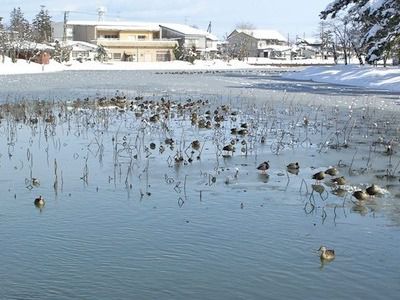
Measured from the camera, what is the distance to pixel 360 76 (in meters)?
42.4

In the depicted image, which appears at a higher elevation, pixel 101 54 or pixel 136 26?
pixel 136 26

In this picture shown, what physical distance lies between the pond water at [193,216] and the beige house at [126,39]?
8370 cm

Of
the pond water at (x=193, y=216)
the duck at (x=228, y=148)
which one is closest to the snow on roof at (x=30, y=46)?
the pond water at (x=193, y=216)

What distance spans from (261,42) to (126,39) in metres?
44.3

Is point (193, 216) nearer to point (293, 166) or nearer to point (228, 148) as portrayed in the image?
point (293, 166)

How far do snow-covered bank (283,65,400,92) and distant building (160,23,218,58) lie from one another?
175 ft

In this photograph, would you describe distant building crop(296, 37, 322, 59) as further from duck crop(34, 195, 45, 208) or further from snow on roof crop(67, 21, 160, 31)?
duck crop(34, 195, 45, 208)

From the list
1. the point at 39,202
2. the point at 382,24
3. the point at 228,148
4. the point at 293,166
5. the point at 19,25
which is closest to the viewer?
the point at 39,202

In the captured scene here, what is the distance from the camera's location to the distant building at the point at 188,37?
104812 mm

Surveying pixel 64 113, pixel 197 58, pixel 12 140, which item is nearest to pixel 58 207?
pixel 12 140

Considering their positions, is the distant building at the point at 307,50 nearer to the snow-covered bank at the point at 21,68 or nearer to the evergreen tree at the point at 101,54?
the evergreen tree at the point at 101,54

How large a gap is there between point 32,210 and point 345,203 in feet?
14.0

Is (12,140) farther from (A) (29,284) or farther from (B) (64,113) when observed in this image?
(A) (29,284)

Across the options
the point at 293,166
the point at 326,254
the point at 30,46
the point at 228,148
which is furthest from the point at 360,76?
the point at 30,46
